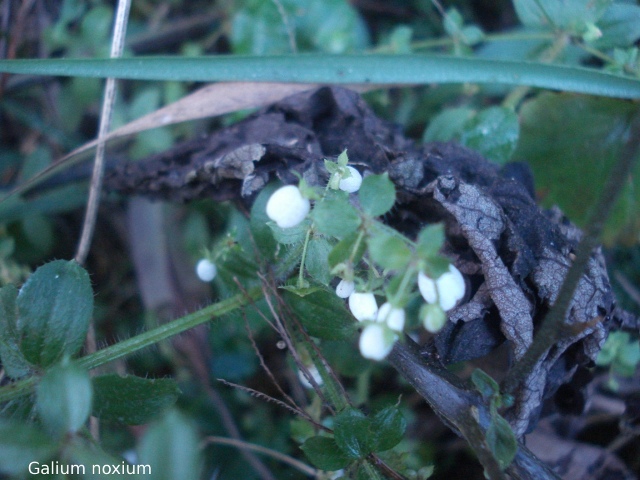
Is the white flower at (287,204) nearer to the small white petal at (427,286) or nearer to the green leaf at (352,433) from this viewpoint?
the small white petal at (427,286)

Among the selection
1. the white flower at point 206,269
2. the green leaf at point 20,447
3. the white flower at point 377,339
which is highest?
the white flower at point 206,269

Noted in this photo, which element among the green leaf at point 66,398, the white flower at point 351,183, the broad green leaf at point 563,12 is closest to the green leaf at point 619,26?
the broad green leaf at point 563,12

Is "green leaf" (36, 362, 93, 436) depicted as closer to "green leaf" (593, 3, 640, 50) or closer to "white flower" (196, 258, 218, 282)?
"white flower" (196, 258, 218, 282)

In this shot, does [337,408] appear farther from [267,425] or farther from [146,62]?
[146,62]

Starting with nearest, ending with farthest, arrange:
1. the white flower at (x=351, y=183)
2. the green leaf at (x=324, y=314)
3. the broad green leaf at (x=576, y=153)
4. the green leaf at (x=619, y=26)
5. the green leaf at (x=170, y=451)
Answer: the green leaf at (x=170, y=451), the white flower at (x=351, y=183), the green leaf at (x=324, y=314), the green leaf at (x=619, y=26), the broad green leaf at (x=576, y=153)

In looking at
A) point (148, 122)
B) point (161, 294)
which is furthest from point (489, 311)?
point (161, 294)

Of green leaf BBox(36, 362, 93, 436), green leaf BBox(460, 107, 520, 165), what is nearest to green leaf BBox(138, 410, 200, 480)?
green leaf BBox(36, 362, 93, 436)

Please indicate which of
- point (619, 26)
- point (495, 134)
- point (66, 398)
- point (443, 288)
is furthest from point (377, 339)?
point (619, 26)
